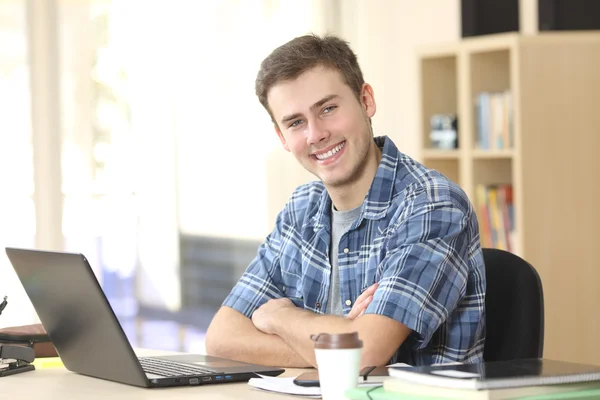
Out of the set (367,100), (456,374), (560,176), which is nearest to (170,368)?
(456,374)

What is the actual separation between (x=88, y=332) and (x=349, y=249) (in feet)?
2.09

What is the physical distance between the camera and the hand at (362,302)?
187 cm

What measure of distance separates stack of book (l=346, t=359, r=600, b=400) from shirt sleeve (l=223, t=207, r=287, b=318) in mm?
945

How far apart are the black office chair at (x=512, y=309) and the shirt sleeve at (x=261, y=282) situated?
53cm

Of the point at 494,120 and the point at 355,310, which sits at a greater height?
the point at 494,120

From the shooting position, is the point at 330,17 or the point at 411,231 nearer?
the point at 411,231

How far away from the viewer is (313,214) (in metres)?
2.22

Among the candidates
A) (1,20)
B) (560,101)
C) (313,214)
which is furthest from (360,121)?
(1,20)

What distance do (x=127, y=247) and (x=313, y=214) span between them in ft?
6.54

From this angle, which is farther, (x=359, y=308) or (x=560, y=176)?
(x=560, y=176)

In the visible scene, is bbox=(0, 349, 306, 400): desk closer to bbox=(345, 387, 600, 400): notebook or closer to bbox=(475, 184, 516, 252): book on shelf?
bbox=(345, 387, 600, 400): notebook

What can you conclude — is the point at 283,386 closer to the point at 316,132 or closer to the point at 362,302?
the point at 362,302

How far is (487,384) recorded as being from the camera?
1.17 meters

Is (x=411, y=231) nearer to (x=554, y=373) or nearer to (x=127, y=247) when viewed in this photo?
(x=554, y=373)
